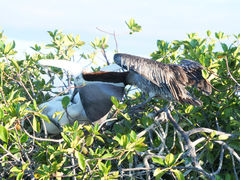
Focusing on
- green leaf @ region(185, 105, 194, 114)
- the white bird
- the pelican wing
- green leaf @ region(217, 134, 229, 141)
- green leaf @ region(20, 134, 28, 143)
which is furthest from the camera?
green leaf @ region(185, 105, 194, 114)

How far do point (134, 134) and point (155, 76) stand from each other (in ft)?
2.36

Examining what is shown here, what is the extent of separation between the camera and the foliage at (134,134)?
215cm

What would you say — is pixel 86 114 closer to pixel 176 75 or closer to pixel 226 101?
pixel 176 75

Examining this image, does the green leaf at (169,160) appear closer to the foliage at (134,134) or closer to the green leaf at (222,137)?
the foliage at (134,134)

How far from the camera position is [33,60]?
396cm

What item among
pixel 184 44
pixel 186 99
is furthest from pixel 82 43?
pixel 186 99

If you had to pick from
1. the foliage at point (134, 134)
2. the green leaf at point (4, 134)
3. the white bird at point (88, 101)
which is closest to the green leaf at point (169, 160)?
the foliage at point (134, 134)

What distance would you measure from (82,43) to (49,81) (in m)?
0.63

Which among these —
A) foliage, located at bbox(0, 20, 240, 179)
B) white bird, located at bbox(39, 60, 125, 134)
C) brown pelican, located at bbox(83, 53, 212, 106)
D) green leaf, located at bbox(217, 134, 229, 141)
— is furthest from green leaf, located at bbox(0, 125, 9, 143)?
green leaf, located at bbox(217, 134, 229, 141)

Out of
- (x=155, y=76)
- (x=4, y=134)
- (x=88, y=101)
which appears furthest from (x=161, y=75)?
(x=4, y=134)

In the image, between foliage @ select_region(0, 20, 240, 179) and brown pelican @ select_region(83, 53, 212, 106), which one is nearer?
foliage @ select_region(0, 20, 240, 179)

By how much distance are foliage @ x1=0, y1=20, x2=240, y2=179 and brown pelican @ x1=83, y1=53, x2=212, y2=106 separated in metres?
0.18

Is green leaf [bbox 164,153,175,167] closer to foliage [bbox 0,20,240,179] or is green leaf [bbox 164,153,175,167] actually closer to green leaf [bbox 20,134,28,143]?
foliage [bbox 0,20,240,179]

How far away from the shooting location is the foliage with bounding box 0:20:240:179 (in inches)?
84.7
